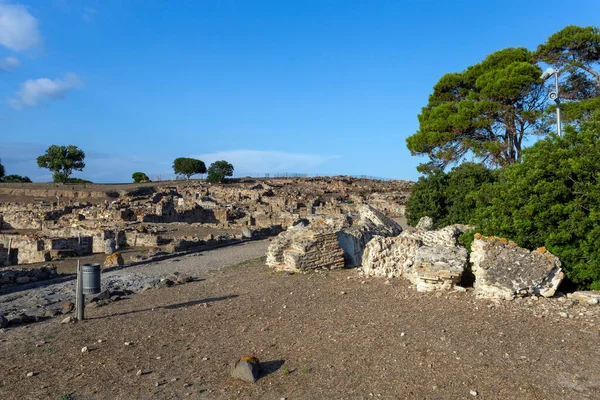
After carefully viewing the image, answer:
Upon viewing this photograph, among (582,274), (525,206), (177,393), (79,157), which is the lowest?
(177,393)

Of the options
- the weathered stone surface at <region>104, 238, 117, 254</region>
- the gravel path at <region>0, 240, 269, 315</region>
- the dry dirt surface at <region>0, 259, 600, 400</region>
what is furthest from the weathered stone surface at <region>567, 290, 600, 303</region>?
the weathered stone surface at <region>104, 238, 117, 254</region>

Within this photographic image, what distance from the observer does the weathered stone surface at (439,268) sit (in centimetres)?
832

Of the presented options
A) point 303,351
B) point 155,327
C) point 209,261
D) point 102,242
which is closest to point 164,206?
point 102,242

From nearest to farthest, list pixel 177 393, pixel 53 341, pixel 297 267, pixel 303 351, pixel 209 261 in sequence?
pixel 177 393 < pixel 303 351 < pixel 53 341 < pixel 297 267 < pixel 209 261

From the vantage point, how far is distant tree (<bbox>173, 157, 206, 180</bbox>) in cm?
7806

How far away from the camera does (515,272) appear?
7.70m

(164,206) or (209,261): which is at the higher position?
(164,206)

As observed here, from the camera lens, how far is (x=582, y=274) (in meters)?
7.88

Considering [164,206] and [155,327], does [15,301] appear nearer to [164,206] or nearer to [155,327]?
[155,327]

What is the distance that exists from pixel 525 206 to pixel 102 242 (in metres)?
14.9

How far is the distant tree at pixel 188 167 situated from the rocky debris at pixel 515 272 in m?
73.4

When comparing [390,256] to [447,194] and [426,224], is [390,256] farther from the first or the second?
[447,194]

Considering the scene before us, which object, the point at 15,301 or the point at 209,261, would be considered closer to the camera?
the point at 15,301

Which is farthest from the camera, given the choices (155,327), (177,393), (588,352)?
(155,327)
